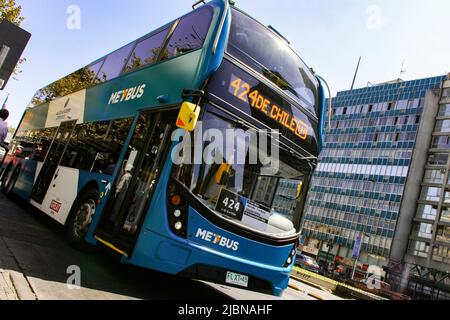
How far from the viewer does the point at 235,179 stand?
219 inches

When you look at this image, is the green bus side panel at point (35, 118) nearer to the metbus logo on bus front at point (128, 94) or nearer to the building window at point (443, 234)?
the metbus logo on bus front at point (128, 94)

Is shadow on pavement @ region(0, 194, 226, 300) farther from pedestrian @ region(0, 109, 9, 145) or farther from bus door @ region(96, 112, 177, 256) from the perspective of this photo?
pedestrian @ region(0, 109, 9, 145)

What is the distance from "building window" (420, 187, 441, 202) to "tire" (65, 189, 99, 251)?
5764cm

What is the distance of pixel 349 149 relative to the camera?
219 ft

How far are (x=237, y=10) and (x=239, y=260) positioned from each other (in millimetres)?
3688

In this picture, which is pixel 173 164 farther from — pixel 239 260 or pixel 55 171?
pixel 55 171

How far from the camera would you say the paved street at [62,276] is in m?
4.22

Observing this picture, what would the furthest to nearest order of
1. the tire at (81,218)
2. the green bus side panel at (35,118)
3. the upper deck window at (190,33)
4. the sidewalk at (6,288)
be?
the green bus side panel at (35,118)
the tire at (81,218)
the upper deck window at (190,33)
the sidewalk at (6,288)

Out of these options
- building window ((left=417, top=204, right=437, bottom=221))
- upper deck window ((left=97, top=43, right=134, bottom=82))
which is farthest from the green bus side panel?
building window ((left=417, top=204, right=437, bottom=221))

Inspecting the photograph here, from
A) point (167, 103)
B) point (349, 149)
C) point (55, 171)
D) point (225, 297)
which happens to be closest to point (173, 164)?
point (167, 103)

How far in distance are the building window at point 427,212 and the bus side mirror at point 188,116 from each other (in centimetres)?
5818

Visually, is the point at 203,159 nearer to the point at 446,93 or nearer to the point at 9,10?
the point at 9,10

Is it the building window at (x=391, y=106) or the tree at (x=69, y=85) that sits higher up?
the building window at (x=391, y=106)

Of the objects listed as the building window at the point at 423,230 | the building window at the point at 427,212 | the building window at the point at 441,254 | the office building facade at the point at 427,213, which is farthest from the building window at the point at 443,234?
the building window at the point at 427,212
